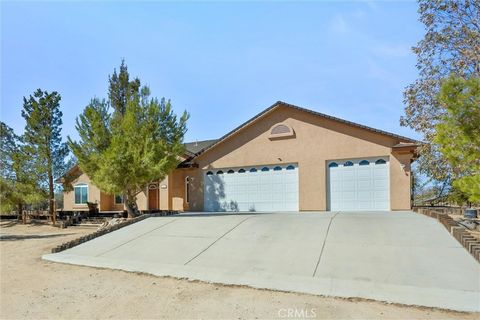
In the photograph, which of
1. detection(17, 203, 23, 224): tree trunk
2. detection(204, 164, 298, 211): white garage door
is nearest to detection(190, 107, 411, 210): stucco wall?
detection(204, 164, 298, 211): white garage door

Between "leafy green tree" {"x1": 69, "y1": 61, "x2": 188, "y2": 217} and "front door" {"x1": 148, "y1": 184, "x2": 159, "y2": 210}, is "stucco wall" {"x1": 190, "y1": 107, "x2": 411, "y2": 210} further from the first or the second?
"front door" {"x1": 148, "y1": 184, "x2": 159, "y2": 210}

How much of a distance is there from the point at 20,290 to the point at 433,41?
1711 cm

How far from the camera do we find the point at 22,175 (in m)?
25.6

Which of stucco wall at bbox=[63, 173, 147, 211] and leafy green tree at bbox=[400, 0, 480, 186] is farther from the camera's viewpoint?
stucco wall at bbox=[63, 173, 147, 211]

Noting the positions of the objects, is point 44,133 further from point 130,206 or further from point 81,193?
point 130,206

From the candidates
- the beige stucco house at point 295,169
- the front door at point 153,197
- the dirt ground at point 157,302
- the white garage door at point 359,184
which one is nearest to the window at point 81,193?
the front door at point 153,197

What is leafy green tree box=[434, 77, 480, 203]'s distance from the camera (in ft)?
25.5

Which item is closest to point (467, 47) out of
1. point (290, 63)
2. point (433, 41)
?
point (433, 41)

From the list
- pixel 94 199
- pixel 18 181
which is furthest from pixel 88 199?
pixel 18 181

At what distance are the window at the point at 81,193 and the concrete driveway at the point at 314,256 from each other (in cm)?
1582

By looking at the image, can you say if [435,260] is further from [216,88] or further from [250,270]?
[216,88]

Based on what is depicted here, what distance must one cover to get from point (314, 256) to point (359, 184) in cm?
945

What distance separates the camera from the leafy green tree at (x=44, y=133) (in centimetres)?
2545

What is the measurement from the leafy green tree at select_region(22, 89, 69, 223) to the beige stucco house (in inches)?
384
